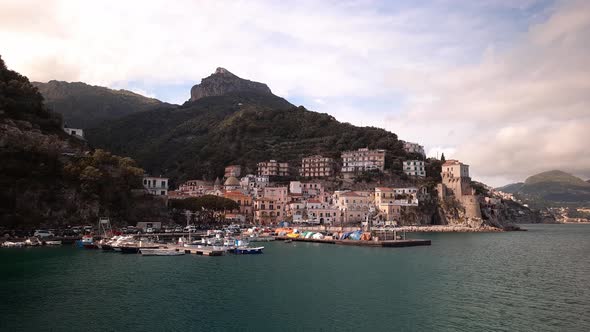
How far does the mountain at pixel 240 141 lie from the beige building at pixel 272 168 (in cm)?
420

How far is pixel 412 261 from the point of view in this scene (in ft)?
141

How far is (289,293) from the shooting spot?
2791 cm

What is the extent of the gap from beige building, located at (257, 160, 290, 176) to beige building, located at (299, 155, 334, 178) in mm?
4186

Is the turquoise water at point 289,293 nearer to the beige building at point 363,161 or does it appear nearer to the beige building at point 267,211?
the beige building at point 267,211

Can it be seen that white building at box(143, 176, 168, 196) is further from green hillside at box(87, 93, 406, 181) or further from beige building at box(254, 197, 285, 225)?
green hillside at box(87, 93, 406, 181)

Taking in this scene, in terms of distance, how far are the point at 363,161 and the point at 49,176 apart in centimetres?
7272

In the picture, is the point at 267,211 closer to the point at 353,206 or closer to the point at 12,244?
the point at 353,206

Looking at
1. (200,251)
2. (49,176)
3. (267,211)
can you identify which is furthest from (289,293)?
(267,211)

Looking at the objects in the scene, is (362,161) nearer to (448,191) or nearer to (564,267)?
(448,191)

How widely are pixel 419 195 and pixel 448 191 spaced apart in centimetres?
735

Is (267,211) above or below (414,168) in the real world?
below

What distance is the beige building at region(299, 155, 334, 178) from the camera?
11412 cm

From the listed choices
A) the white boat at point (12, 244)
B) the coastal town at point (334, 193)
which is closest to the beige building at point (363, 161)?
the coastal town at point (334, 193)

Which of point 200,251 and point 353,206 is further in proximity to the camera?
point 353,206
